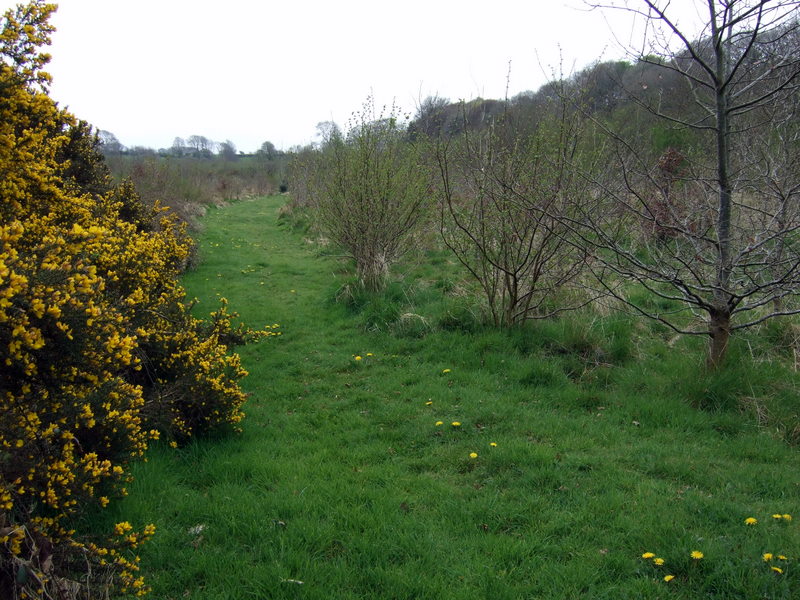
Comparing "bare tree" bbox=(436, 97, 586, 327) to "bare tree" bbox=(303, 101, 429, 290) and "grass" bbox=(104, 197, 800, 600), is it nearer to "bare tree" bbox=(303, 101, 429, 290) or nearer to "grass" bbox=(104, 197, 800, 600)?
"grass" bbox=(104, 197, 800, 600)

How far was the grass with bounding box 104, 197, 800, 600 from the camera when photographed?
3.02 metres

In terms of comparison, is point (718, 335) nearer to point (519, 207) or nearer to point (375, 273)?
point (519, 207)

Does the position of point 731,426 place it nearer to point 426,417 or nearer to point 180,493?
point 426,417

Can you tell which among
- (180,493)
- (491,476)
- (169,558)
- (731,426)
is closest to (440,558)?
(491,476)

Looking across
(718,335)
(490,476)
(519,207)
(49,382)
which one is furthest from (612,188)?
(49,382)

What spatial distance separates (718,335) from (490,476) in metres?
2.73

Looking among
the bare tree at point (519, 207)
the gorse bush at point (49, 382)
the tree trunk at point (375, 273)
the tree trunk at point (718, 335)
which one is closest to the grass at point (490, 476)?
the tree trunk at point (718, 335)

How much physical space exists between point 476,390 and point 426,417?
2.60ft

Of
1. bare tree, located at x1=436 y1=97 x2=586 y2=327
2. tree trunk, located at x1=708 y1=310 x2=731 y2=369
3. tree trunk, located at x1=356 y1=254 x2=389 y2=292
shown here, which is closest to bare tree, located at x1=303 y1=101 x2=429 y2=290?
tree trunk, located at x1=356 y1=254 x2=389 y2=292

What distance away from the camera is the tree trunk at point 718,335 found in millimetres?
5027

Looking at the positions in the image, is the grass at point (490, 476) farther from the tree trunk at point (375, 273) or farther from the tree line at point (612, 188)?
the tree trunk at point (375, 273)

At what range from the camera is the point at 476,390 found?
569cm

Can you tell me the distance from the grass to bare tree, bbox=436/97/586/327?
1.82ft

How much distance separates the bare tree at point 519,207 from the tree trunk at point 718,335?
159 cm
